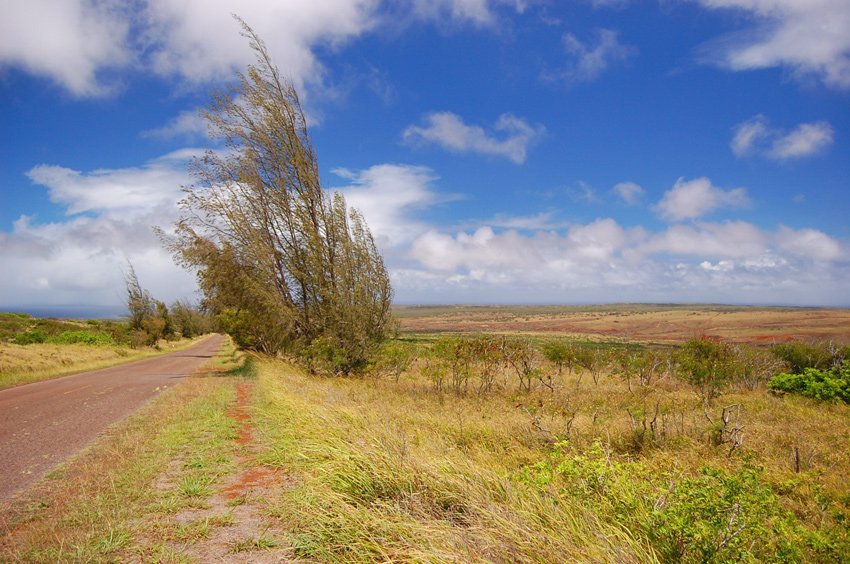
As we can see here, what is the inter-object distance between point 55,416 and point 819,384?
2044cm

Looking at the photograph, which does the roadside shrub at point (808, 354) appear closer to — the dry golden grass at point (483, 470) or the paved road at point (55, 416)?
the dry golden grass at point (483, 470)

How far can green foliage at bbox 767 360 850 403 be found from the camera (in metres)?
12.8

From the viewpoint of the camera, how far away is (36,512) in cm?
421

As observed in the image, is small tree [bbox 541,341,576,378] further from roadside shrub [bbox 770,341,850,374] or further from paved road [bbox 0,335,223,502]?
paved road [bbox 0,335,223,502]

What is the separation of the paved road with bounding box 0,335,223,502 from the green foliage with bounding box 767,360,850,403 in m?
18.4

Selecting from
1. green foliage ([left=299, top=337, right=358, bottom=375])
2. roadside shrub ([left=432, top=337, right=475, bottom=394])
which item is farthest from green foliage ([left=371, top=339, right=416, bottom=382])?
roadside shrub ([left=432, top=337, right=475, bottom=394])

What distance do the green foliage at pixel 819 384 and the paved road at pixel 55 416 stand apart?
1837 cm

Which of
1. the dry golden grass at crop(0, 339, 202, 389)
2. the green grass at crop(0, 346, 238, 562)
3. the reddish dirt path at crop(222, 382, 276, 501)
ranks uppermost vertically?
the green grass at crop(0, 346, 238, 562)

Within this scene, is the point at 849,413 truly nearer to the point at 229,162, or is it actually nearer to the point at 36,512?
the point at 36,512

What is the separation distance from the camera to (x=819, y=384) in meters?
13.3

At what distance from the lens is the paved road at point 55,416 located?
19.4ft

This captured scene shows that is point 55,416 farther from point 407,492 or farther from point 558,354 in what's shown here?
point 558,354

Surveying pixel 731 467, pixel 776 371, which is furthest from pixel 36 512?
pixel 776 371

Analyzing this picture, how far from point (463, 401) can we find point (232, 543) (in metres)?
9.16
